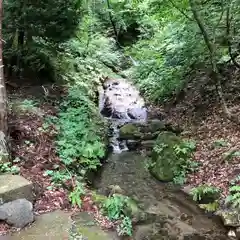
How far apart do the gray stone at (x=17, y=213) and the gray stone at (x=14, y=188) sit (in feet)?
0.45

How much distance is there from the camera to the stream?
267 inches

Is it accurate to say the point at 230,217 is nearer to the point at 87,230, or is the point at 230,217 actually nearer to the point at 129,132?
the point at 87,230

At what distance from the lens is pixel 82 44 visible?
60.7 ft

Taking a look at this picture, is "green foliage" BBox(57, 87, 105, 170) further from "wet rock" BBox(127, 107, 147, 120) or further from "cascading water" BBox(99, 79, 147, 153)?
"wet rock" BBox(127, 107, 147, 120)

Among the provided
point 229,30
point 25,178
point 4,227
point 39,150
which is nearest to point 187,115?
point 229,30

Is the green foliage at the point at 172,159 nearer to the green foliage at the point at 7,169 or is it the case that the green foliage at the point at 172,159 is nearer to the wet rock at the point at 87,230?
the wet rock at the point at 87,230

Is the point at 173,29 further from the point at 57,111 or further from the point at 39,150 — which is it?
the point at 39,150

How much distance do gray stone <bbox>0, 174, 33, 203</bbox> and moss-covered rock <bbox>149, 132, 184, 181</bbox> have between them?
3.94m

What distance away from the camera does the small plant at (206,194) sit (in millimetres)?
7862

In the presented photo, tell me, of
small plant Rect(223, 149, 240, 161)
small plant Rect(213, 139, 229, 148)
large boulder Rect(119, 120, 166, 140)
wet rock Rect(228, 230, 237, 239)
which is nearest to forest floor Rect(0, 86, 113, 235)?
wet rock Rect(228, 230, 237, 239)

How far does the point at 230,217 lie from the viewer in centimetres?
704

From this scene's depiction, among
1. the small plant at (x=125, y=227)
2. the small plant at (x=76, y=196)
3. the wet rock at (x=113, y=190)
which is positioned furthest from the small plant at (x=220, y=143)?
the small plant at (x=76, y=196)

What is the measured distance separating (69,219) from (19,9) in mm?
7050

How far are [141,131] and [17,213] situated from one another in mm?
7600
